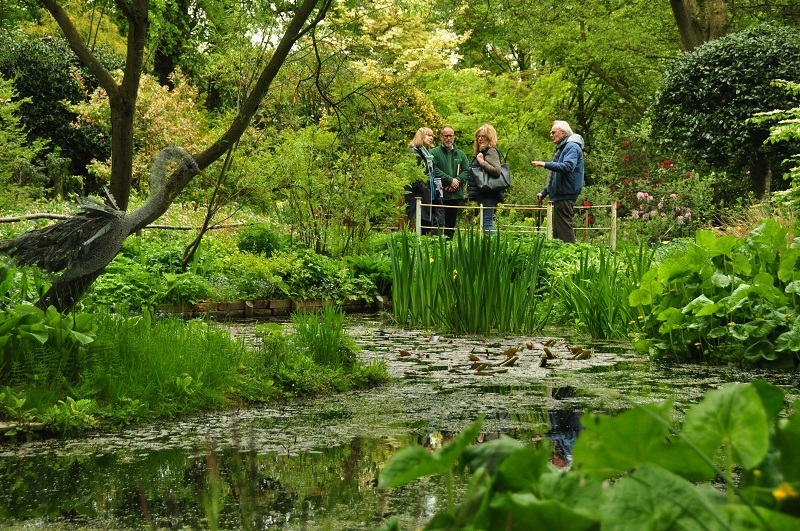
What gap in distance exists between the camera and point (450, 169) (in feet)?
42.4

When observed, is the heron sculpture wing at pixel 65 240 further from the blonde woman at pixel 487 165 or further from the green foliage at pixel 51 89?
the green foliage at pixel 51 89

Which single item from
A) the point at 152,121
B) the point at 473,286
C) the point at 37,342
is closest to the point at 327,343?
the point at 37,342

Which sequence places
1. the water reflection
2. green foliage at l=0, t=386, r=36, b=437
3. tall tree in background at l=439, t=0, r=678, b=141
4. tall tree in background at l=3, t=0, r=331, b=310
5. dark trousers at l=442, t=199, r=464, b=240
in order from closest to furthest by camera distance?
the water reflection → green foliage at l=0, t=386, r=36, b=437 → tall tree in background at l=3, t=0, r=331, b=310 → dark trousers at l=442, t=199, r=464, b=240 → tall tree in background at l=439, t=0, r=678, b=141

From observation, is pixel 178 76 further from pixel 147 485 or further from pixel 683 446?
pixel 683 446

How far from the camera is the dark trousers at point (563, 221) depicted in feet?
40.1

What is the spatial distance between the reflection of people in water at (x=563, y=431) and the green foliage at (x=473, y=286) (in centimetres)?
247

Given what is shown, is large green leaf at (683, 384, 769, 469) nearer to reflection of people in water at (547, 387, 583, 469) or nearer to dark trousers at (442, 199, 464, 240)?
reflection of people in water at (547, 387, 583, 469)

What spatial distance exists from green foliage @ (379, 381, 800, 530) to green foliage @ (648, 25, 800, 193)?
47.6 feet

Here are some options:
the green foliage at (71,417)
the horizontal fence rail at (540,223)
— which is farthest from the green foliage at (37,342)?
the horizontal fence rail at (540,223)

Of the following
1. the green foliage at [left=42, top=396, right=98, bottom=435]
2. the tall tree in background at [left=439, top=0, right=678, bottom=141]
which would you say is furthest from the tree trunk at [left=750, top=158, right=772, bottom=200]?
the green foliage at [left=42, top=396, right=98, bottom=435]

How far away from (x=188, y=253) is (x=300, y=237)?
1999 millimetres

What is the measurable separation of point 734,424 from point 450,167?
12.1 meters

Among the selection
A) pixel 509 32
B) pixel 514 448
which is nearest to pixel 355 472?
pixel 514 448

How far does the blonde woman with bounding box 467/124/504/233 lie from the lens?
12461mm
